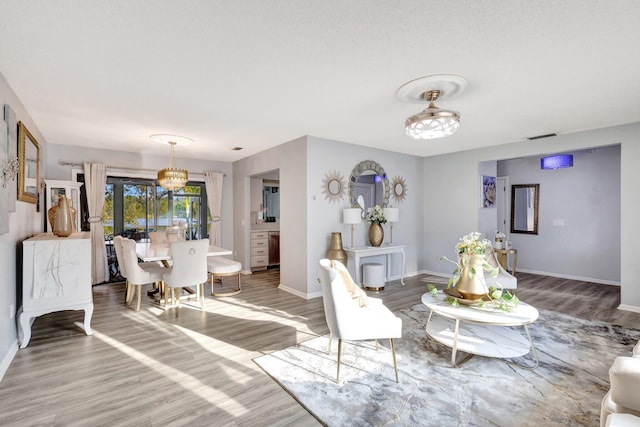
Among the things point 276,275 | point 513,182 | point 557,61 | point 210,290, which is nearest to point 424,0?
point 557,61

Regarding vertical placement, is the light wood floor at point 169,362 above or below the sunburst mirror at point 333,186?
below

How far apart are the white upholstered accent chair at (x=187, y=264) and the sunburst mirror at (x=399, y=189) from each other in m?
3.62

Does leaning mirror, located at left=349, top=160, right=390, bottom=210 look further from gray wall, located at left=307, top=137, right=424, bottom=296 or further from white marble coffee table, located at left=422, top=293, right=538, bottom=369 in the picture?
white marble coffee table, located at left=422, top=293, right=538, bottom=369

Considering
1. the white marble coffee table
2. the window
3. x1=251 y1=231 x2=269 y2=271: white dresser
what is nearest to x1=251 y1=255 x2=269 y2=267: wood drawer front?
x1=251 y1=231 x2=269 y2=271: white dresser

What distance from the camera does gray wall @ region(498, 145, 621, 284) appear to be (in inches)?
214

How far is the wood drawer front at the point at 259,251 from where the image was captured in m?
6.75

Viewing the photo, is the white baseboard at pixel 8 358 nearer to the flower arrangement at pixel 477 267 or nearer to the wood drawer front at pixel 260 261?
the flower arrangement at pixel 477 267

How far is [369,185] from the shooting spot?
18.5ft

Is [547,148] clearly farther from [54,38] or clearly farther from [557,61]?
[54,38]

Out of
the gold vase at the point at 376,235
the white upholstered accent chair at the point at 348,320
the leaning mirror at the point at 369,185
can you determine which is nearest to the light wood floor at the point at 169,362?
the white upholstered accent chair at the point at 348,320

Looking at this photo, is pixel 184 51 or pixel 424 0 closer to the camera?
pixel 424 0

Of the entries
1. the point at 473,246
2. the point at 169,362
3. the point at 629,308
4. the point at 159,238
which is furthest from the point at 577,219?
the point at 159,238

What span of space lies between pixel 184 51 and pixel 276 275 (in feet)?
16.0

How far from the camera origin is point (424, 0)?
167cm
